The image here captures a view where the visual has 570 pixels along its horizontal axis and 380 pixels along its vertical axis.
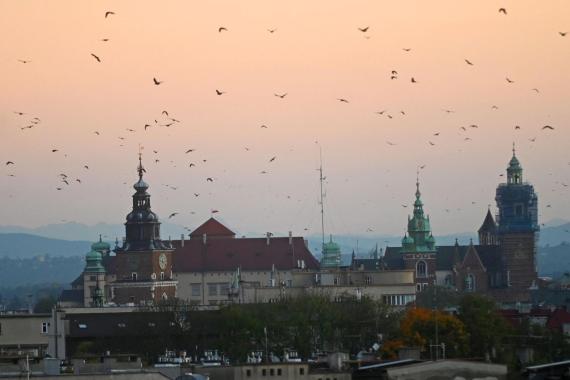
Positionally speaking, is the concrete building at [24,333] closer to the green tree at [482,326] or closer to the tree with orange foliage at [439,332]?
the tree with orange foliage at [439,332]

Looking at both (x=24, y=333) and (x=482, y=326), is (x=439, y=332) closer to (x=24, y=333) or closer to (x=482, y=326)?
(x=482, y=326)

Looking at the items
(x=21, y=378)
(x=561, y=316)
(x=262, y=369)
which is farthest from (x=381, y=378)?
(x=561, y=316)

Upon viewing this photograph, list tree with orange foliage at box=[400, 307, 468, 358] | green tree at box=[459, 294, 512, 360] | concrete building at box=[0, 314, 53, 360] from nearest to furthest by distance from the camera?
concrete building at box=[0, 314, 53, 360]
tree with orange foliage at box=[400, 307, 468, 358]
green tree at box=[459, 294, 512, 360]

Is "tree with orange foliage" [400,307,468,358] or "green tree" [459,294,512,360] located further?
"green tree" [459,294,512,360]

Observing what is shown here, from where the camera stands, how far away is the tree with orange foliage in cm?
13238

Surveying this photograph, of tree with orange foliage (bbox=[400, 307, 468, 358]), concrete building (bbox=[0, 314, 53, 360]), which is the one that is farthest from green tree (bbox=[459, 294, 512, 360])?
concrete building (bbox=[0, 314, 53, 360])

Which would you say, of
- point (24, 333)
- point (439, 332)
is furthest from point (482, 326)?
point (24, 333)

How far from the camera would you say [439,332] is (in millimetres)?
137000

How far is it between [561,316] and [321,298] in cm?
1630

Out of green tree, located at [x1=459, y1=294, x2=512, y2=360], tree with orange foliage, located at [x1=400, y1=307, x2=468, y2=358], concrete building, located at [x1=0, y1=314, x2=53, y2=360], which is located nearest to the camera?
concrete building, located at [x1=0, y1=314, x2=53, y2=360]

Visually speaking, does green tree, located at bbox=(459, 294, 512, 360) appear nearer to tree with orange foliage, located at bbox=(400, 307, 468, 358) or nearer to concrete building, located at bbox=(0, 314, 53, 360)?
tree with orange foliage, located at bbox=(400, 307, 468, 358)

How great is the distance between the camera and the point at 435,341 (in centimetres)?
13112

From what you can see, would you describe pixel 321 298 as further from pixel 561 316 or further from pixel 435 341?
pixel 435 341

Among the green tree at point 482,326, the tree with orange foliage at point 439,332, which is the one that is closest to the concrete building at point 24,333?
the tree with orange foliage at point 439,332
